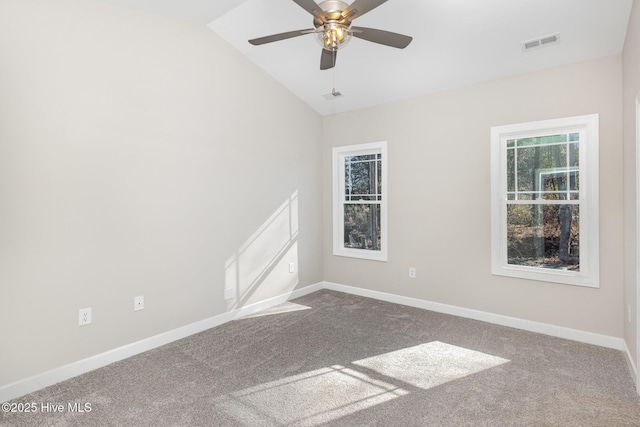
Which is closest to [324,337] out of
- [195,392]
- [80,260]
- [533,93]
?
[195,392]

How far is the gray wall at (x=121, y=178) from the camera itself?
7.89 feet

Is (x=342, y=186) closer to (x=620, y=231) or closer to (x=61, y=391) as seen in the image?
(x=620, y=231)

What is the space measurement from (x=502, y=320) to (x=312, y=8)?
11.6ft

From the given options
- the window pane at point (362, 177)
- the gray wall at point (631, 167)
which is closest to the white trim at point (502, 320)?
the gray wall at point (631, 167)

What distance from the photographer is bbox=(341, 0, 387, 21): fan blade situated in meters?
2.04

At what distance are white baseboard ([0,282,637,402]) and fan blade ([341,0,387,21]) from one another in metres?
3.12

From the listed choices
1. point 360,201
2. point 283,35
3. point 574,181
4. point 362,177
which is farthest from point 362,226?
point 283,35

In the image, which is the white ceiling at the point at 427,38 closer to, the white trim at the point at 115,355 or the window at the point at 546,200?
the window at the point at 546,200

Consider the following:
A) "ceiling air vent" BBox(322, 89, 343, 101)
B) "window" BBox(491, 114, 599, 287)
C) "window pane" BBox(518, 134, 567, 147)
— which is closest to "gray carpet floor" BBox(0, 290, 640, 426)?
"window" BBox(491, 114, 599, 287)

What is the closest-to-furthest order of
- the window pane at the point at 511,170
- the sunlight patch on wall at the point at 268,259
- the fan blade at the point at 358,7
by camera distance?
the fan blade at the point at 358,7
the window pane at the point at 511,170
the sunlight patch on wall at the point at 268,259

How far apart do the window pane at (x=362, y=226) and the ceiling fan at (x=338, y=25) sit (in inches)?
105

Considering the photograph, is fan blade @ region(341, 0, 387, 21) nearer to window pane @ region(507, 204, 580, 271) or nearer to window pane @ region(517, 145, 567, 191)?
window pane @ region(517, 145, 567, 191)

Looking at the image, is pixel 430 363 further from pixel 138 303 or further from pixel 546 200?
pixel 138 303

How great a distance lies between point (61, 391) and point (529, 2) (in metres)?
4.61
